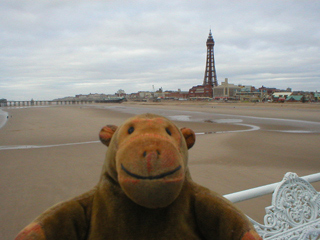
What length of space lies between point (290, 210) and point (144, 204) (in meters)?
1.90

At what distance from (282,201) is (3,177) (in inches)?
241

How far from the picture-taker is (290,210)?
7.77ft

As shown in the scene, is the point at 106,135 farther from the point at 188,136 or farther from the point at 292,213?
the point at 292,213

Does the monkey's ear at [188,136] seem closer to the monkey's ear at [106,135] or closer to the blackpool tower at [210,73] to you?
the monkey's ear at [106,135]

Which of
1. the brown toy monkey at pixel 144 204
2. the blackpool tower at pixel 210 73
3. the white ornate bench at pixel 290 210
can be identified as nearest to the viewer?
the brown toy monkey at pixel 144 204

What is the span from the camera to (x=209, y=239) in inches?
53.9

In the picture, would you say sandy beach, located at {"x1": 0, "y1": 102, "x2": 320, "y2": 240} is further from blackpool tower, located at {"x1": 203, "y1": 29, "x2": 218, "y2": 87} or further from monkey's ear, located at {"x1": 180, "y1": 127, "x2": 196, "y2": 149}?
blackpool tower, located at {"x1": 203, "y1": 29, "x2": 218, "y2": 87}

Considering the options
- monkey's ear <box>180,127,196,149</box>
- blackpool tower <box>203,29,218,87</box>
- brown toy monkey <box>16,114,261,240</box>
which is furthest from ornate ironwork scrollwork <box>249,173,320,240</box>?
blackpool tower <box>203,29,218,87</box>

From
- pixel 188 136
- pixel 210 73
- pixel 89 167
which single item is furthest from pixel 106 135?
pixel 210 73

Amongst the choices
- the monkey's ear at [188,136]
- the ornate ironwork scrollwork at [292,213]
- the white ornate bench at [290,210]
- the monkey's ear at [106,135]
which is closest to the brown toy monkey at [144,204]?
the monkey's ear at [106,135]

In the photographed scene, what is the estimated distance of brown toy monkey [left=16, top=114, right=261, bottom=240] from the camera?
1087mm

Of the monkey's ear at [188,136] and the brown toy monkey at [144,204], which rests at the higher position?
the monkey's ear at [188,136]

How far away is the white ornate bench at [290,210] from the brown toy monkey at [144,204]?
88cm

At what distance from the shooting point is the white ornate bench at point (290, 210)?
220cm
